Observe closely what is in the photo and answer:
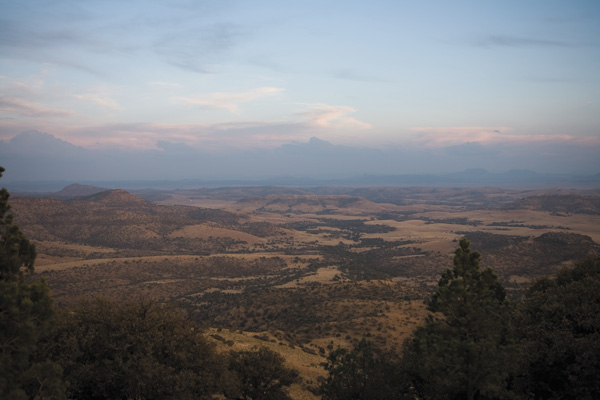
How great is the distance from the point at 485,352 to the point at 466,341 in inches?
26.6

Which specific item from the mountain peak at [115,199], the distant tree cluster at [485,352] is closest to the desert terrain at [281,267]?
the mountain peak at [115,199]

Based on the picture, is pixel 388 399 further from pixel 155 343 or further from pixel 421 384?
pixel 155 343

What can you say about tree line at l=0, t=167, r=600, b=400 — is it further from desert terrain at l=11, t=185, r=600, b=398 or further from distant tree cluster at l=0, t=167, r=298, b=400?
desert terrain at l=11, t=185, r=600, b=398

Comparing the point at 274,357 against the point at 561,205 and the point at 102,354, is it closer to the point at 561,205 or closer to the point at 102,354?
the point at 102,354

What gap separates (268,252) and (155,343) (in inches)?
3186

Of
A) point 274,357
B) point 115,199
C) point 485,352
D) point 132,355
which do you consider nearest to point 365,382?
point 274,357

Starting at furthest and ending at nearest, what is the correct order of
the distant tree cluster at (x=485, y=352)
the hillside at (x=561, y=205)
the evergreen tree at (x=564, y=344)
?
the hillside at (x=561, y=205)
the evergreen tree at (x=564, y=344)
the distant tree cluster at (x=485, y=352)

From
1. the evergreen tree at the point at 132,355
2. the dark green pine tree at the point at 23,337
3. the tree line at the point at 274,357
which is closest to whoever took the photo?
the dark green pine tree at the point at 23,337

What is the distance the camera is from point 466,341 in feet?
45.5

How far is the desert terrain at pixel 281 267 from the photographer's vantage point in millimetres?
36594

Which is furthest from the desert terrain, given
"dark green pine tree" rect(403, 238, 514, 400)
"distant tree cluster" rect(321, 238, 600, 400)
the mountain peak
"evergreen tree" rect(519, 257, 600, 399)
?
"evergreen tree" rect(519, 257, 600, 399)

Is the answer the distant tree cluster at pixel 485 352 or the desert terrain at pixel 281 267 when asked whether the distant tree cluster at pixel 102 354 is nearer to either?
the distant tree cluster at pixel 485 352

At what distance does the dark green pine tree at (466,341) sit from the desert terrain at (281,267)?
994 cm

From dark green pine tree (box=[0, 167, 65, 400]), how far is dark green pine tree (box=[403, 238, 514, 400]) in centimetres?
1251
